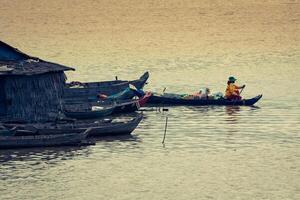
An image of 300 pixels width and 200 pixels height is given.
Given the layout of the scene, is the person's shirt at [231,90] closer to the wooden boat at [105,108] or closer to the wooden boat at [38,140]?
the wooden boat at [105,108]

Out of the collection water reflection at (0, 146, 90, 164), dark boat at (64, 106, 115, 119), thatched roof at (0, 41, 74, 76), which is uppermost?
thatched roof at (0, 41, 74, 76)

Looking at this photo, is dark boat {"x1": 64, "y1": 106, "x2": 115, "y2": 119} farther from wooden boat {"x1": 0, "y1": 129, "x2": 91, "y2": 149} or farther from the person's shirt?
the person's shirt

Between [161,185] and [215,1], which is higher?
[215,1]

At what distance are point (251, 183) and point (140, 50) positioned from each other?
1961 inches

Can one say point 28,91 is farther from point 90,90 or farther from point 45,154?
point 90,90

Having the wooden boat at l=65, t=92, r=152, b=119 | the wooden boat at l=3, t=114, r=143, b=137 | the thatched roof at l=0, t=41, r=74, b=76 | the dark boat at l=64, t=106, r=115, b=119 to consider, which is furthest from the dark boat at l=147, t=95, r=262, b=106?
the wooden boat at l=3, t=114, r=143, b=137

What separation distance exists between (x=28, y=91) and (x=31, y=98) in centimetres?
29

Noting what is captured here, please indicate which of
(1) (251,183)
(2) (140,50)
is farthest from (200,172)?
(2) (140,50)

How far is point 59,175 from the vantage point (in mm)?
40188

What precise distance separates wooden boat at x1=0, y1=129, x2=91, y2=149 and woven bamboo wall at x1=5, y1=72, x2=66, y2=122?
8.75ft

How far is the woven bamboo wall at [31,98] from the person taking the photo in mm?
46781

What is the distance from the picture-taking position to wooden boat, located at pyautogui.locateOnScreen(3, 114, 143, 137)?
4500 cm

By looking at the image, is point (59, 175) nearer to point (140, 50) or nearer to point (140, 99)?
point (140, 99)

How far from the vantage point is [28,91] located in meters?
47.1
